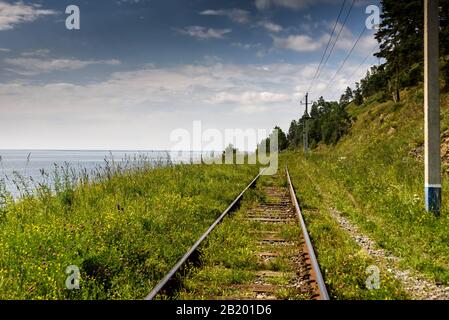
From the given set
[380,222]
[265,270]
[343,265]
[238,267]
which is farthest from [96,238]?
[380,222]

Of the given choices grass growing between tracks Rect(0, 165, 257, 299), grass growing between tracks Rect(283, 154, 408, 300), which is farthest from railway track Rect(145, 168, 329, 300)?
grass growing between tracks Rect(0, 165, 257, 299)

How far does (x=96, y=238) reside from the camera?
6.54 m

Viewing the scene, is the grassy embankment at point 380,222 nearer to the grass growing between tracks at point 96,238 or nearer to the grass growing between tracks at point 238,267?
the grass growing between tracks at point 238,267

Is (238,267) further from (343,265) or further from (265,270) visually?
(343,265)

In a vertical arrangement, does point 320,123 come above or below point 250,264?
above

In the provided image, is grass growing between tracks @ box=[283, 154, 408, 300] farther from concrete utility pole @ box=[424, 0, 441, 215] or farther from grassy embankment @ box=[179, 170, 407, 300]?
concrete utility pole @ box=[424, 0, 441, 215]

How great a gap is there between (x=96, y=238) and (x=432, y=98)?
25.8ft

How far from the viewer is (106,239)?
21.7ft

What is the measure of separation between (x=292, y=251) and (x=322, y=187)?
1010 centimetres

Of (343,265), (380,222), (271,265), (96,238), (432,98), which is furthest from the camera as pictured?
(432,98)

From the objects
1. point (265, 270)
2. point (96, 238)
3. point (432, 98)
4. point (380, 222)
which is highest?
point (432, 98)
